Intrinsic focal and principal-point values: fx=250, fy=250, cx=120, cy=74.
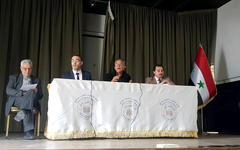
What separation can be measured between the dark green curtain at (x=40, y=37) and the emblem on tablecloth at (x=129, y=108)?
199 cm

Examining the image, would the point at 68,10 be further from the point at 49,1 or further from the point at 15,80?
the point at 15,80

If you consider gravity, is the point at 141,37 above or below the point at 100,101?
above

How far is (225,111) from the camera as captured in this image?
455 centimetres

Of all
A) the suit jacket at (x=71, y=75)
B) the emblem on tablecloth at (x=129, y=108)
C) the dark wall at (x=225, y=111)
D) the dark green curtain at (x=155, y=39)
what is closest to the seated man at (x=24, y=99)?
the suit jacket at (x=71, y=75)

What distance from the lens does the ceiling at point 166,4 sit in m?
4.90

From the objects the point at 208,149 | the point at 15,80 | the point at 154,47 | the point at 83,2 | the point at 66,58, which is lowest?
the point at 208,149

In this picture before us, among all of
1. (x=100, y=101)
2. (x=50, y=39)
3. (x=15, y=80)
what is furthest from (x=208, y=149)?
(x=50, y=39)

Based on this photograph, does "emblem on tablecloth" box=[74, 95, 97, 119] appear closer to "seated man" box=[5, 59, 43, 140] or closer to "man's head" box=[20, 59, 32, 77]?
→ "seated man" box=[5, 59, 43, 140]

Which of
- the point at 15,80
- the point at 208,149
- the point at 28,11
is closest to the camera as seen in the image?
the point at 208,149

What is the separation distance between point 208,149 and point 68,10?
3663mm

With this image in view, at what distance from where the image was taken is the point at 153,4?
17.0ft

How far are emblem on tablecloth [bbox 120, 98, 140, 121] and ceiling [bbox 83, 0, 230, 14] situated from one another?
8.69ft

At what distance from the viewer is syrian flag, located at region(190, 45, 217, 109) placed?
4227 mm

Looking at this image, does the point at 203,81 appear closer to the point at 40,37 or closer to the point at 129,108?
the point at 129,108
